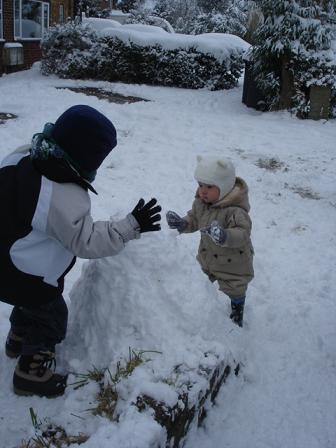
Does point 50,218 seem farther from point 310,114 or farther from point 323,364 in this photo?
point 310,114

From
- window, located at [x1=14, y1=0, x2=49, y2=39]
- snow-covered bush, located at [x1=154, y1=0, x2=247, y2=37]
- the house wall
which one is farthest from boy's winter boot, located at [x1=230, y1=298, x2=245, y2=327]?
snow-covered bush, located at [x1=154, y1=0, x2=247, y2=37]

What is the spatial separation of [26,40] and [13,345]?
49.0 ft

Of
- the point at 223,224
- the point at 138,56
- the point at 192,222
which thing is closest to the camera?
the point at 223,224

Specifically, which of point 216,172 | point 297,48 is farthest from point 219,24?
point 216,172

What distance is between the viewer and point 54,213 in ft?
6.52

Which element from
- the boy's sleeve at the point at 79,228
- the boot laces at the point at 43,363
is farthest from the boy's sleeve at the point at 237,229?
the boot laces at the point at 43,363

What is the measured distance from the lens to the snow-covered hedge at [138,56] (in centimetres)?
1342

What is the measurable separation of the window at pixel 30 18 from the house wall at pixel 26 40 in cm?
28

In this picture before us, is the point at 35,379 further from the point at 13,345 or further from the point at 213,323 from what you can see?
the point at 213,323

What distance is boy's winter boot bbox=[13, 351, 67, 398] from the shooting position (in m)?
2.38

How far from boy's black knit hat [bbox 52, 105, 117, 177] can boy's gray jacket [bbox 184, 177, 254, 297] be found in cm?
116

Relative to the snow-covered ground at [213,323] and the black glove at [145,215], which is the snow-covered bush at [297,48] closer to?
the snow-covered ground at [213,323]

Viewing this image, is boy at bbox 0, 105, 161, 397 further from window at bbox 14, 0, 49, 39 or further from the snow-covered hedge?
window at bbox 14, 0, 49, 39

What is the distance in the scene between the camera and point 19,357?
2551 millimetres
